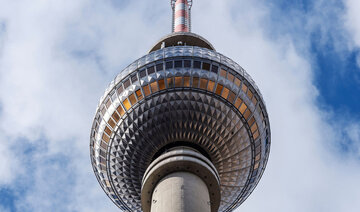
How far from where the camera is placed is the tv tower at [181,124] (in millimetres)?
31109

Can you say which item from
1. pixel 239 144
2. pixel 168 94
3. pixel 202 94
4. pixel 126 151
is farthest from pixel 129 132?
pixel 239 144

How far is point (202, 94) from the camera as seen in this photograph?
32.5 m

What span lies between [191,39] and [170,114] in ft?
34.0

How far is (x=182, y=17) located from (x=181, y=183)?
91.1ft

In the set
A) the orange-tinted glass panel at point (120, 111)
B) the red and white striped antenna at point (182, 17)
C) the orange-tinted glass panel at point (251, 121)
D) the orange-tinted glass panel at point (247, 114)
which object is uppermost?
the red and white striped antenna at point (182, 17)

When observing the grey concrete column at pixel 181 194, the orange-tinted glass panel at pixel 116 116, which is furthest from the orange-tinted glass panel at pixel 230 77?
the orange-tinted glass panel at pixel 116 116

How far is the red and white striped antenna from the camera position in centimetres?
5075

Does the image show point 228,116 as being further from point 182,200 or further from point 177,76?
point 182,200

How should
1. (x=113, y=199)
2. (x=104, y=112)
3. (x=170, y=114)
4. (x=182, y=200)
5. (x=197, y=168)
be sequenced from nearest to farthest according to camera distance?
(x=182, y=200) < (x=197, y=168) < (x=170, y=114) < (x=104, y=112) < (x=113, y=199)

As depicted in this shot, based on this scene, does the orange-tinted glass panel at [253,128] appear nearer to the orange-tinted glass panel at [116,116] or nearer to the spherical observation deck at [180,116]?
the spherical observation deck at [180,116]

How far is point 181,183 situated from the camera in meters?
29.3

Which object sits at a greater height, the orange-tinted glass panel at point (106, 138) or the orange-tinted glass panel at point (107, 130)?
the orange-tinted glass panel at point (107, 130)

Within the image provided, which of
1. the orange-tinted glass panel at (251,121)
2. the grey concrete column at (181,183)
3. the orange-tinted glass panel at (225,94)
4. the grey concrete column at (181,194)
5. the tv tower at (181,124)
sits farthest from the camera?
the orange-tinted glass panel at (251,121)

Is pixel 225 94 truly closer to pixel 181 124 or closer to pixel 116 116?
pixel 181 124
